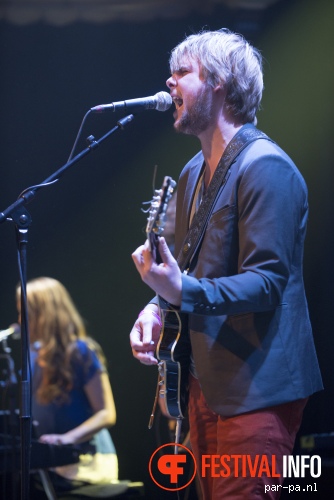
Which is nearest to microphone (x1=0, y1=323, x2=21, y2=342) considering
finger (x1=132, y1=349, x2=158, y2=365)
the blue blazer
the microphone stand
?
the microphone stand

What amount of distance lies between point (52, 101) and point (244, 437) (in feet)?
9.06

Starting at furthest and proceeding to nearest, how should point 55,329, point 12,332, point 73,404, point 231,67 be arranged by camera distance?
1. point 55,329
2. point 73,404
3. point 12,332
4. point 231,67

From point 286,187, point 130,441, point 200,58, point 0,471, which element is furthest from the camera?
point 130,441

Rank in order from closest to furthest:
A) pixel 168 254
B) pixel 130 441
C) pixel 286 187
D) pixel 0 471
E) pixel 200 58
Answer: pixel 168 254 → pixel 286 187 → pixel 200 58 → pixel 0 471 → pixel 130 441

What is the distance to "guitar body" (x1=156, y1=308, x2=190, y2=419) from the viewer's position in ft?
7.54

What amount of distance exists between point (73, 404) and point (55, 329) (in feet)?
1.51

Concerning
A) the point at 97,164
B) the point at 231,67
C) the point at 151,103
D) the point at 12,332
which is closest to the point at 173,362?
the point at 151,103

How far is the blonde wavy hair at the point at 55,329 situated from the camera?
4188 mm

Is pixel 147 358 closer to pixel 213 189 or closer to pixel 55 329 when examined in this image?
pixel 213 189

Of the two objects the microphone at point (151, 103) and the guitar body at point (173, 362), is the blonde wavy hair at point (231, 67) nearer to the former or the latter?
the microphone at point (151, 103)

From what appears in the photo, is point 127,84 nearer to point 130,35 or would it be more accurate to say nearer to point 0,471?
point 130,35

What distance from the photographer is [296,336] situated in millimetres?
2131

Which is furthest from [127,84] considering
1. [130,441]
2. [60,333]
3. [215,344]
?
[215,344]

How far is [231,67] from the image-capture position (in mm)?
2496
